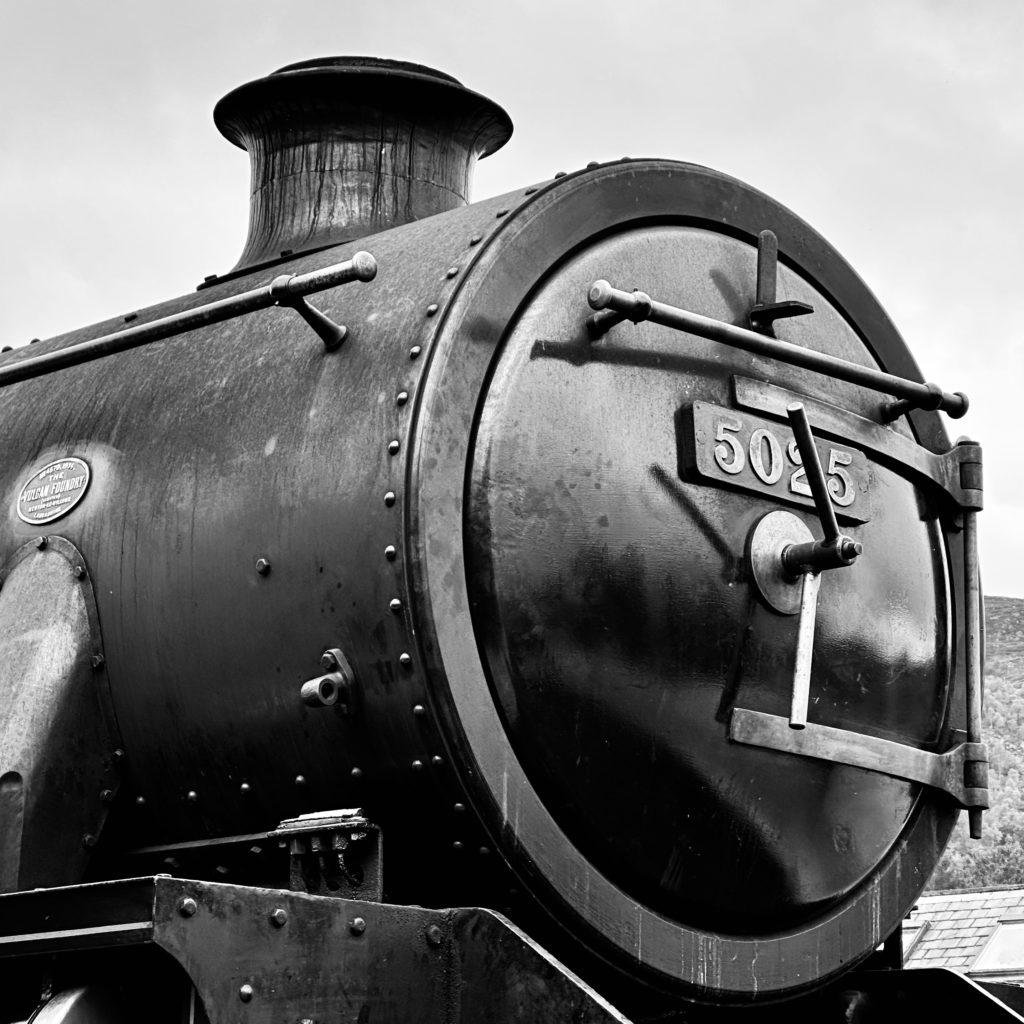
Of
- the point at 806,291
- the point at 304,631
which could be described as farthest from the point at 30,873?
the point at 806,291

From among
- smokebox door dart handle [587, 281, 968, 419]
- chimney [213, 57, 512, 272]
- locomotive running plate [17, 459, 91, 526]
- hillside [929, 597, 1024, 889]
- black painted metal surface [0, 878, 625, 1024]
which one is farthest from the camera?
hillside [929, 597, 1024, 889]

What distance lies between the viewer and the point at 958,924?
478 inches

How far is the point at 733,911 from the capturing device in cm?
366

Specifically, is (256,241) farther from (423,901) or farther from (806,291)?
(423,901)

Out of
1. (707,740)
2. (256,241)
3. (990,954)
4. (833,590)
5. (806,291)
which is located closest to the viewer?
(707,740)

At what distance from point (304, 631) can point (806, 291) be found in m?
1.57

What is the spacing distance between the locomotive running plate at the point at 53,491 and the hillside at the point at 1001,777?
16972 mm

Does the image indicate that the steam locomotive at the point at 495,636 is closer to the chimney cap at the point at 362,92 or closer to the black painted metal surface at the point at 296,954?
the black painted metal surface at the point at 296,954

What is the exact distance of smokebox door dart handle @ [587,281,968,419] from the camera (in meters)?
3.39

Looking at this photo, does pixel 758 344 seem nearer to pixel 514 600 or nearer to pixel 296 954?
pixel 514 600

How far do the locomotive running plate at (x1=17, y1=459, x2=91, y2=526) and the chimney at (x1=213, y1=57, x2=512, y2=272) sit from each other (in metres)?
0.80

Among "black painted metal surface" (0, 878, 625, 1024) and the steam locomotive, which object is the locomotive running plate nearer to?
the steam locomotive

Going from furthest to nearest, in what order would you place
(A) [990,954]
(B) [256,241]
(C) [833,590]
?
1. (A) [990,954]
2. (B) [256,241]
3. (C) [833,590]

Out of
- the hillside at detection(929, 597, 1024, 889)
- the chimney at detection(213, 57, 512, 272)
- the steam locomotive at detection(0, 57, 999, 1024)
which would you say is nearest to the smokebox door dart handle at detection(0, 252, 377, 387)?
the steam locomotive at detection(0, 57, 999, 1024)
